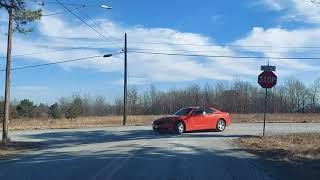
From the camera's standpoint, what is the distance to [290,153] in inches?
774

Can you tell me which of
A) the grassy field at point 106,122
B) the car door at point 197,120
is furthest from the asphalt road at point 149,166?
the grassy field at point 106,122

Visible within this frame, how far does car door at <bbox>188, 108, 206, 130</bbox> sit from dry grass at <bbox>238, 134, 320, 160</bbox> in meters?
6.80

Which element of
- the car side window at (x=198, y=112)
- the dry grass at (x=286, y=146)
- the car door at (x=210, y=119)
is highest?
the car side window at (x=198, y=112)

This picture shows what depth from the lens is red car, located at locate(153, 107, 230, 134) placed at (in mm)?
33094

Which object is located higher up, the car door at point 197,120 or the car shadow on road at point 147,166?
the car door at point 197,120

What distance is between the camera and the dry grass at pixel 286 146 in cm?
1912

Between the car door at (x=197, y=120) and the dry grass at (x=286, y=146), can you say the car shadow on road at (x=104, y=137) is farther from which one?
the dry grass at (x=286, y=146)

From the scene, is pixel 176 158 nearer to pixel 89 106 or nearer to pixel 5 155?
pixel 5 155

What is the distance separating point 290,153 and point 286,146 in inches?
138

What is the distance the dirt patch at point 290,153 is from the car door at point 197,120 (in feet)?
22.3

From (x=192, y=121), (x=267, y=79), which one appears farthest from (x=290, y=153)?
(x=192, y=121)

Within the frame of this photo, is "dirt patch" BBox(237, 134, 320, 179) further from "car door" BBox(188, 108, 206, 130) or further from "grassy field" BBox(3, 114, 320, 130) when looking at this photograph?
"grassy field" BBox(3, 114, 320, 130)

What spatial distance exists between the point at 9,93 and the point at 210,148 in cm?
1152

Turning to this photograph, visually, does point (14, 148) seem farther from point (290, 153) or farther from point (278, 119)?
point (278, 119)
